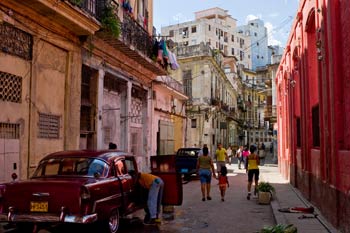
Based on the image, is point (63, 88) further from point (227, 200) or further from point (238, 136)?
point (238, 136)

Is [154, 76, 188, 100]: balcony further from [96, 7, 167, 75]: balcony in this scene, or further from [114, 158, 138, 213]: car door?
[114, 158, 138, 213]: car door

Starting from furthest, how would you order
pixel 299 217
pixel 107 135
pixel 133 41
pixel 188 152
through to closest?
pixel 188 152 < pixel 133 41 < pixel 107 135 < pixel 299 217

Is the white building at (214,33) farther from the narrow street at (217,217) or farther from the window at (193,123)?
the narrow street at (217,217)

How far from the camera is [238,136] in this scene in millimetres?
65875

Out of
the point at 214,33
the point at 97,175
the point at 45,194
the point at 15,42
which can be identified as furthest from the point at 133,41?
the point at 214,33

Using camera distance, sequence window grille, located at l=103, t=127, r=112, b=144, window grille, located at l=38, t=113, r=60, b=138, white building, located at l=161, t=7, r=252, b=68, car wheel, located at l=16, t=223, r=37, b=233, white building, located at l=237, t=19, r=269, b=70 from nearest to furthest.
A: car wheel, located at l=16, t=223, r=37, b=233, window grille, located at l=38, t=113, r=60, b=138, window grille, located at l=103, t=127, r=112, b=144, white building, located at l=161, t=7, r=252, b=68, white building, located at l=237, t=19, r=269, b=70

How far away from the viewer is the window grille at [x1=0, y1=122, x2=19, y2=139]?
995 centimetres

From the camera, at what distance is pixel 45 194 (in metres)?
7.00

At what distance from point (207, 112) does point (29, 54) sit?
31.4 meters

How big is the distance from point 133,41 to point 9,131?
8.15 metres

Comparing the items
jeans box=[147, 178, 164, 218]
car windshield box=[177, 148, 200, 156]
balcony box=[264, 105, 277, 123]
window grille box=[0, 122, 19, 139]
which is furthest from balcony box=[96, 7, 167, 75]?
balcony box=[264, 105, 277, 123]

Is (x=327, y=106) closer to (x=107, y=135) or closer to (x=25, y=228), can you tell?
(x=25, y=228)

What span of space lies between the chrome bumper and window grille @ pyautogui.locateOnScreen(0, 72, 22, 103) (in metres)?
3.66

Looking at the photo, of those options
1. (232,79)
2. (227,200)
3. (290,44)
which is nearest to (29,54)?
(227,200)
